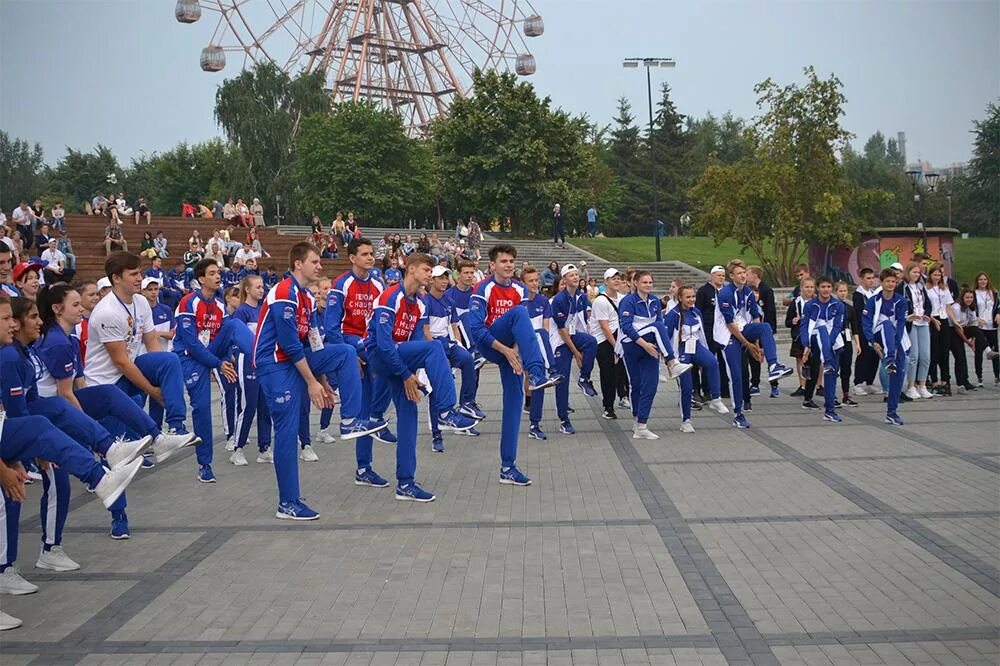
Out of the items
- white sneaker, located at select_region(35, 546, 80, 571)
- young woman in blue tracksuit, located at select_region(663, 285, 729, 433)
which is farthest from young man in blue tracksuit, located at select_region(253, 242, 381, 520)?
young woman in blue tracksuit, located at select_region(663, 285, 729, 433)

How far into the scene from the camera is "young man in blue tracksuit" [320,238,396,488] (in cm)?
978

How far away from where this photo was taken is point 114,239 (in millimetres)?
33281

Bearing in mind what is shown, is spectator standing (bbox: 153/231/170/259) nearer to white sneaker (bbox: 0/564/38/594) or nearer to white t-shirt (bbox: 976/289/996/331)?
white t-shirt (bbox: 976/289/996/331)

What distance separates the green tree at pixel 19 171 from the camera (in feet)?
263

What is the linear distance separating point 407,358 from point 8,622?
13.2 ft

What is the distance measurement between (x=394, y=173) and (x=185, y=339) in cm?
4984

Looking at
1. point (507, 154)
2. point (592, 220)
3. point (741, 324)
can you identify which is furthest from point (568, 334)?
point (592, 220)

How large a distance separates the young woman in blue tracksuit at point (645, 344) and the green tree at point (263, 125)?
2236 inches

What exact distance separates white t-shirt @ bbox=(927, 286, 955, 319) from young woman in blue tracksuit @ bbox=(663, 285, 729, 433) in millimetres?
4708

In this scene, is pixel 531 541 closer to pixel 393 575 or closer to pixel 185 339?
pixel 393 575

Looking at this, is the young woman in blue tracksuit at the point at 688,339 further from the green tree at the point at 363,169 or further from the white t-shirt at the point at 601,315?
the green tree at the point at 363,169

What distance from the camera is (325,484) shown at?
1003 cm

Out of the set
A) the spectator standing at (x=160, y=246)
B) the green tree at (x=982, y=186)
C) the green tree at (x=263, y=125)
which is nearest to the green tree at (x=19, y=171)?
the green tree at (x=263, y=125)

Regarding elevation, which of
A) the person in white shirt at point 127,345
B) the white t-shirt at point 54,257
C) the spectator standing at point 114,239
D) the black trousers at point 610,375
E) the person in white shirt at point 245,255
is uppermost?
the spectator standing at point 114,239
